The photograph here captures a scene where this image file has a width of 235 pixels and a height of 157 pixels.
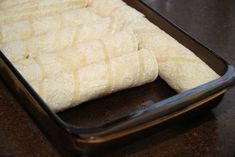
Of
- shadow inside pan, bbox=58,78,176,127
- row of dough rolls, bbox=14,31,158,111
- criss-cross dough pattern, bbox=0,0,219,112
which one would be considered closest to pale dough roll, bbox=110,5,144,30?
criss-cross dough pattern, bbox=0,0,219,112

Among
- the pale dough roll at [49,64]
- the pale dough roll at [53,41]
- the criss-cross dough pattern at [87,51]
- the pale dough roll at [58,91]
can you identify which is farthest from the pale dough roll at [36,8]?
the pale dough roll at [58,91]

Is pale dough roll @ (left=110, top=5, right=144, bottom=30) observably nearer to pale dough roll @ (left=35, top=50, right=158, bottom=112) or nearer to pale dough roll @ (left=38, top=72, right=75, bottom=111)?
pale dough roll @ (left=35, top=50, right=158, bottom=112)

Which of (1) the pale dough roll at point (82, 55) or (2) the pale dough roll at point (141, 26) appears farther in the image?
(2) the pale dough roll at point (141, 26)

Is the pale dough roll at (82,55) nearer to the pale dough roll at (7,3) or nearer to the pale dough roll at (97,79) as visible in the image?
the pale dough roll at (97,79)

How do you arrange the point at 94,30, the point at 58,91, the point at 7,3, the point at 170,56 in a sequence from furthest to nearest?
1. the point at 7,3
2. the point at 94,30
3. the point at 170,56
4. the point at 58,91

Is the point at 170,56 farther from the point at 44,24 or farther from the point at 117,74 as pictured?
the point at 44,24

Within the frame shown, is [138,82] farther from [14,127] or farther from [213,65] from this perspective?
[14,127]

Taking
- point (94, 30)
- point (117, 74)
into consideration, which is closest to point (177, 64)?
point (117, 74)

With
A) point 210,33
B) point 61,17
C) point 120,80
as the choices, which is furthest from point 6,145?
point 210,33
